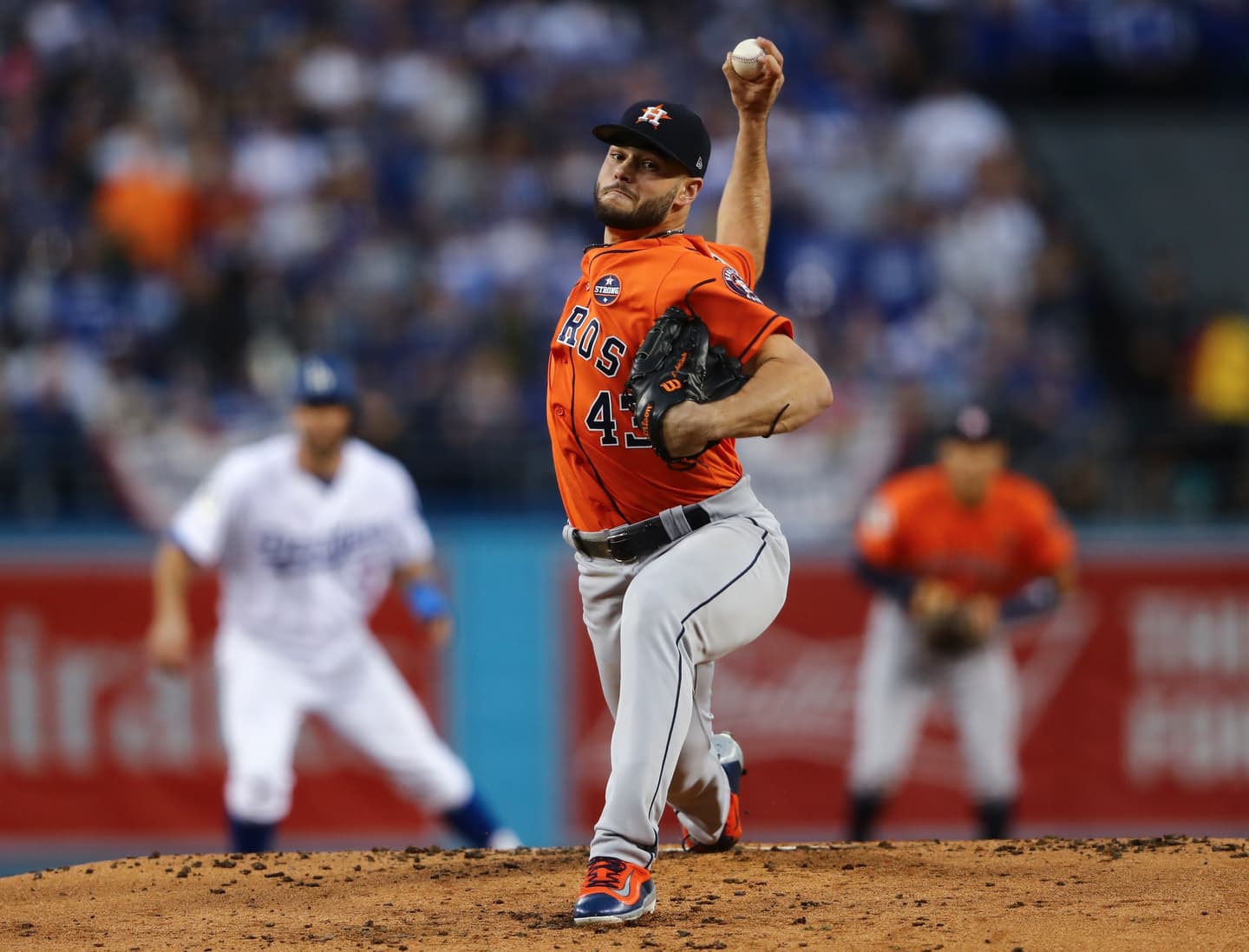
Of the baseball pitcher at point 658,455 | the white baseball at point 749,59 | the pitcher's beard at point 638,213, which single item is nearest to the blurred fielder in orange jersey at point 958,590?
the white baseball at point 749,59

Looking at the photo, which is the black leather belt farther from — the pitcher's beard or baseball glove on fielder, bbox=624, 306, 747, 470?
Result: the pitcher's beard

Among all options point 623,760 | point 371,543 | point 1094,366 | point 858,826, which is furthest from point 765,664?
point 623,760

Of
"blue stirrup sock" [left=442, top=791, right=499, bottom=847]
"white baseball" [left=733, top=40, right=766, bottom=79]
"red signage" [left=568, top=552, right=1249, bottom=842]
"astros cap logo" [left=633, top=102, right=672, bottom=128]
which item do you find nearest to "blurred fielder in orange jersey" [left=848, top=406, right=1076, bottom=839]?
"red signage" [left=568, top=552, right=1249, bottom=842]

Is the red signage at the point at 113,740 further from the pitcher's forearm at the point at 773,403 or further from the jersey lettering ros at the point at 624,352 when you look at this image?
the pitcher's forearm at the point at 773,403

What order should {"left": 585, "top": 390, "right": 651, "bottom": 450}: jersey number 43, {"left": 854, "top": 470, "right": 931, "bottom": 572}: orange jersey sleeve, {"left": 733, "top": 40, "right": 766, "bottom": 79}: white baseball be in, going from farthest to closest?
{"left": 854, "top": 470, "right": 931, "bottom": 572}: orange jersey sleeve, {"left": 733, "top": 40, "right": 766, "bottom": 79}: white baseball, {"left": 585, "top": 390, "right": 651, "bottom": 450}: jersey number 43

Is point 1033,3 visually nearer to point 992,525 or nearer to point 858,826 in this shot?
point 992,525

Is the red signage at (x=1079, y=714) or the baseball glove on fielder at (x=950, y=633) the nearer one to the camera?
the baseball glove on fielder at (x=950, y=633)

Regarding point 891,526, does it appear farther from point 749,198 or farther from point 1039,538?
point 749,198
